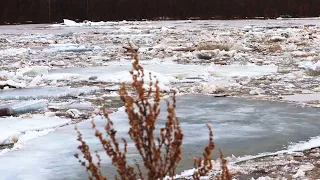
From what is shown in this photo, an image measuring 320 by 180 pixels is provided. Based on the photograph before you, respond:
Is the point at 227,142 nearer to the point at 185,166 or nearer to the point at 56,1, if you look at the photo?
the point at 185,166

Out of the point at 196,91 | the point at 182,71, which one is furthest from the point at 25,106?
the point at 182,71

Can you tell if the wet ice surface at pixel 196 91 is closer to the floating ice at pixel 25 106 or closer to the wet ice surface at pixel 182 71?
the wet ice surface at pixel 182 71

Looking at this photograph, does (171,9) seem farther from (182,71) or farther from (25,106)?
(25,106)

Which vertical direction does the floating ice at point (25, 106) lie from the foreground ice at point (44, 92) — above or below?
above

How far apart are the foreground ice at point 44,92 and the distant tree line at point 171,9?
130 ft

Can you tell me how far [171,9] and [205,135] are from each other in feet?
148

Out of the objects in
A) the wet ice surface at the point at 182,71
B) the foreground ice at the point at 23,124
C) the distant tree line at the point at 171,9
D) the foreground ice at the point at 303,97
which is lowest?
the distant tree line at the point at 171,9

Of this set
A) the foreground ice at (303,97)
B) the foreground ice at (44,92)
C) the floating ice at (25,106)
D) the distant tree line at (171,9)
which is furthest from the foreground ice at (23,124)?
the distant tree line at (171,9)

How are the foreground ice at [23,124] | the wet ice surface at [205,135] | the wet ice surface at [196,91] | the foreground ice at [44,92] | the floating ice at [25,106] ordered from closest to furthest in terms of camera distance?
the wet ice surface at [205,135]
the wet ice surface at [196,91]
the foreground ice at [23,124]
the floating ice at [25,106]
the foreground ice at [44,92]

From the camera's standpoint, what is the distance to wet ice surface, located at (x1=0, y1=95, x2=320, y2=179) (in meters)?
3.45

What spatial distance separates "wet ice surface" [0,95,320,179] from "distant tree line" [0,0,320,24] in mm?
41631

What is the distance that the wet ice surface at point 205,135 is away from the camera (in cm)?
345

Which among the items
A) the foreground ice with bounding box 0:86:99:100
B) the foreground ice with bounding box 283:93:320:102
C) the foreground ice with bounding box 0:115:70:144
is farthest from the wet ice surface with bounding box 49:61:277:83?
the foreground ice with bounding box 0:115:70:144

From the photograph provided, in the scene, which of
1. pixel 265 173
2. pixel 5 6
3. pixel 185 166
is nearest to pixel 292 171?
pixel 265 173
